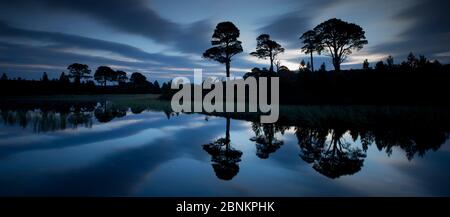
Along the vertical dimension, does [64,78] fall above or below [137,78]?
below

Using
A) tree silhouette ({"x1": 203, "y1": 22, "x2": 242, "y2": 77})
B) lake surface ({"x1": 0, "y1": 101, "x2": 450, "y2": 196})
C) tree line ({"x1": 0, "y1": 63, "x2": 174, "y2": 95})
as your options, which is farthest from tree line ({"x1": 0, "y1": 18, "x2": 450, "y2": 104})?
tree line ({"x1": 0, "y1": 63, "x2": 174, "y2": 95})

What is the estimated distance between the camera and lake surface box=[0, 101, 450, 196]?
492 centimetres

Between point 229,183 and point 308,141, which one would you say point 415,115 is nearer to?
point 308,141

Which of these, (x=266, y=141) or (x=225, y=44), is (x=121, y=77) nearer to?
(x=225, y=44)

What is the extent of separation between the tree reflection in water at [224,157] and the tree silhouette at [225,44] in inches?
1017

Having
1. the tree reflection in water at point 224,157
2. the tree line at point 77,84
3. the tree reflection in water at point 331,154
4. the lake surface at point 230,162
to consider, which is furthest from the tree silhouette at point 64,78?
the tree reflection in water at point 331,154

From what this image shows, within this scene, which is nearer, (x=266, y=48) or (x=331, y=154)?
(x=331, y=154)

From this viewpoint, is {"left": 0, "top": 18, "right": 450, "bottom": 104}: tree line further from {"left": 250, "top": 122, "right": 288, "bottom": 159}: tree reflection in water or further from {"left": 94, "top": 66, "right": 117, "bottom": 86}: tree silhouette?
{"left": 94, "top": 66, "right": 117, "bottom": 86}: tree silhouette

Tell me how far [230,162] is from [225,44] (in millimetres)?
29809

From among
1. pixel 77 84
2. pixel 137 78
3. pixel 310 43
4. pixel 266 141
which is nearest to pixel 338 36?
pixel 310 43

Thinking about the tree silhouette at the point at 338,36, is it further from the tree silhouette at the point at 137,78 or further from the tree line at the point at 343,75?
the tree silhouette at the point at 137,78

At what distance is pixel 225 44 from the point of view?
1363 inches
